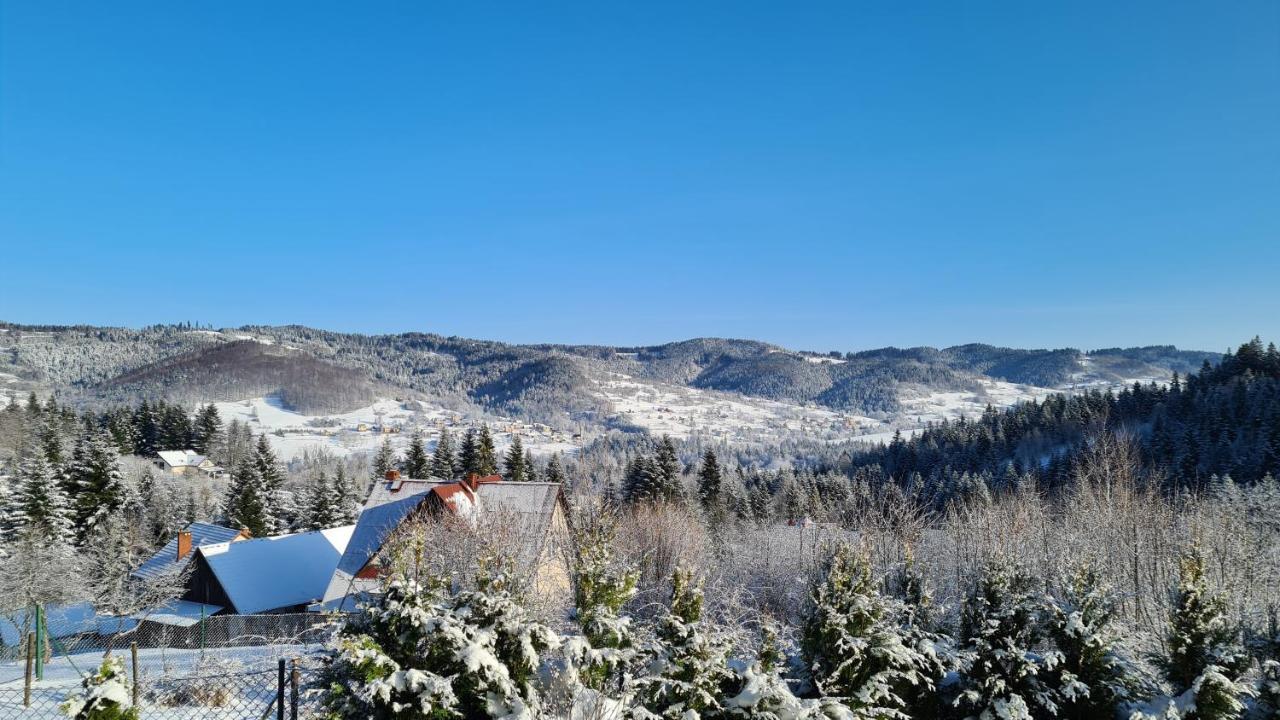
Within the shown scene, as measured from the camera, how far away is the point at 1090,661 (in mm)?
7684

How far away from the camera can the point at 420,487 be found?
90.9 ft

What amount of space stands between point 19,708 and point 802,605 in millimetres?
11111

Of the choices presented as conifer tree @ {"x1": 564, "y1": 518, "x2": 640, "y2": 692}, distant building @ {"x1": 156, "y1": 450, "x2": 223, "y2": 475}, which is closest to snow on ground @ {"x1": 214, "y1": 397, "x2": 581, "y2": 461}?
distant building @ {"x1": 156, "y1": 450, "x2": 223, "y2": 475}

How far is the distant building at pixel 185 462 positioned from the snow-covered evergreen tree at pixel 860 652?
78.9 metres

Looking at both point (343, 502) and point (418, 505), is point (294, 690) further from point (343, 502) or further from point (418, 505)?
point (343, 502)

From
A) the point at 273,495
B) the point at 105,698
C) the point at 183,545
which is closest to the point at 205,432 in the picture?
the point at 273,495

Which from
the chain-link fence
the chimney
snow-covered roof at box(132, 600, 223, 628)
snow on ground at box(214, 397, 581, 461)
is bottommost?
snow on ground at box(214, 397, 581, 461)

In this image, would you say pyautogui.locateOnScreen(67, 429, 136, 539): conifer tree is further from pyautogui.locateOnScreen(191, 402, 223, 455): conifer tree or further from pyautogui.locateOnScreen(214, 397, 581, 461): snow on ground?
pyautogui.locateOnScreen(214, 397, 581, 461): snow on ground

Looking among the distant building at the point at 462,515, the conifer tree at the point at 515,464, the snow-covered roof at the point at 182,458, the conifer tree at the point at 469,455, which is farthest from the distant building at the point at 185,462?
the distant building at the point at 462,515

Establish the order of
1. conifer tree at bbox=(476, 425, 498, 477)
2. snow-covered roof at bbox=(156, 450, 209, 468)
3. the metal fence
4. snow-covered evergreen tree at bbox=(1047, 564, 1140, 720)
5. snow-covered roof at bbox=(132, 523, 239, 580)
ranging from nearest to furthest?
snow-covered evergreen tree at bbox=(1047, 564, 1140, 720) → the metal fence → snow-covered roof at bbox=(132, 523, 239, 580) → conifer tree at bbox=(476, 425, 498, 477) → snow-covered roof at bbox=(156, 450, 209, 468)

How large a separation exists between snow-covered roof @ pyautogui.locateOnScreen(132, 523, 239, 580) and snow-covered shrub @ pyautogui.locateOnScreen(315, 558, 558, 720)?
89.1 ft

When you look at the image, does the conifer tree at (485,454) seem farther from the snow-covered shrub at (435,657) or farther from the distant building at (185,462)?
the distant building at (185,462)

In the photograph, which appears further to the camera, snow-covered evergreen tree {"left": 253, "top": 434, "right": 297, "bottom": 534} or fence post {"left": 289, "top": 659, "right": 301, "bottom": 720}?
snow-covered evergreen tree {"left": 253, "top": 434, "right": 297, "bottom": 534}

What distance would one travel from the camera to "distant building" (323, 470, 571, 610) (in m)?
20.7
